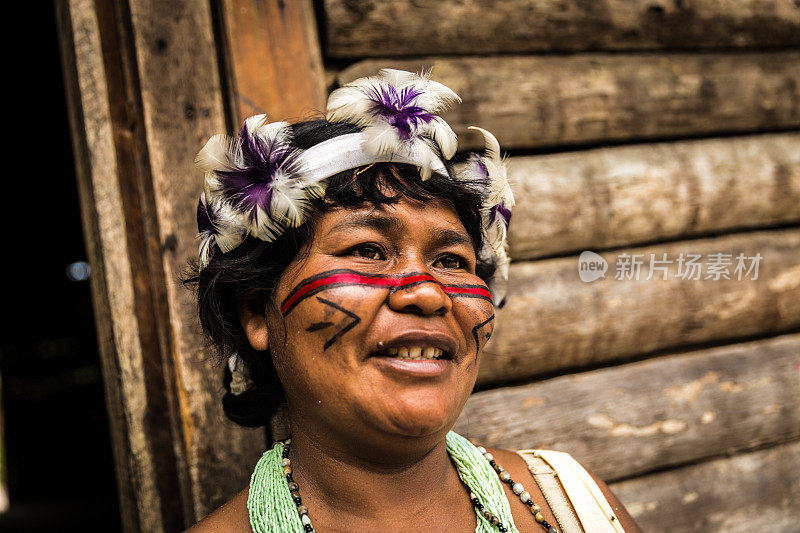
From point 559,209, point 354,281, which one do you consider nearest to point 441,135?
point 354,281

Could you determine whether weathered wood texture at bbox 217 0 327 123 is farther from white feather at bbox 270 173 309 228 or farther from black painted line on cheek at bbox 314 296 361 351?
black painted line on cheek at bbox 314 296 361 351

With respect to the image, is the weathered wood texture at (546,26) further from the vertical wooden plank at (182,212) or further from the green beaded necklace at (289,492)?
the green beaded necklace at (289,492)

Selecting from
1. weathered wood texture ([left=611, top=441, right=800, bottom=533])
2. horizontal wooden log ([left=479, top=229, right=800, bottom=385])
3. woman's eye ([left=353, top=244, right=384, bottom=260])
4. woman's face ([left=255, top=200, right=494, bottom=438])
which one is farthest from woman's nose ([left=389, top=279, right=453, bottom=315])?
weathered wood texture ([left=611, top=441, right=800, bottom=533])

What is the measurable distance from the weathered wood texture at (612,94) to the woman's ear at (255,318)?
867 mm

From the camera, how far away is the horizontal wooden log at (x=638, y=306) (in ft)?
6.95

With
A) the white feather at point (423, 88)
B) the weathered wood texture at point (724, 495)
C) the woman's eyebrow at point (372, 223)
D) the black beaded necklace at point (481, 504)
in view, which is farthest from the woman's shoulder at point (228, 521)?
the weathered wood texture at point (724, 495)

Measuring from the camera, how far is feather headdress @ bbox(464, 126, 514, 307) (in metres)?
1.57

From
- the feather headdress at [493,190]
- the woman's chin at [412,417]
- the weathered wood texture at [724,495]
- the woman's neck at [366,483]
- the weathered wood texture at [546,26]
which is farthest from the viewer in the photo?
the weathered wood texture at [724,495]

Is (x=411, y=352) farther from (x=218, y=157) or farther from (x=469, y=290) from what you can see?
(x=218, y=157)

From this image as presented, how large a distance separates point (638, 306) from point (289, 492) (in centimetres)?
146

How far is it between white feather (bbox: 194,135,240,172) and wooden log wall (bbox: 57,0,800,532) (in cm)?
46

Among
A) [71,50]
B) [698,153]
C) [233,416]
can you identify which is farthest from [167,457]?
[698,153]

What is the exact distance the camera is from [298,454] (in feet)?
4.76

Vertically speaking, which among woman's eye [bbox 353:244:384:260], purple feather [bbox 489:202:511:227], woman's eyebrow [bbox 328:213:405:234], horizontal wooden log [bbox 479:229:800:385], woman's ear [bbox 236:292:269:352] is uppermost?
woman's eyebrow [bbox 328:213:405:234]
